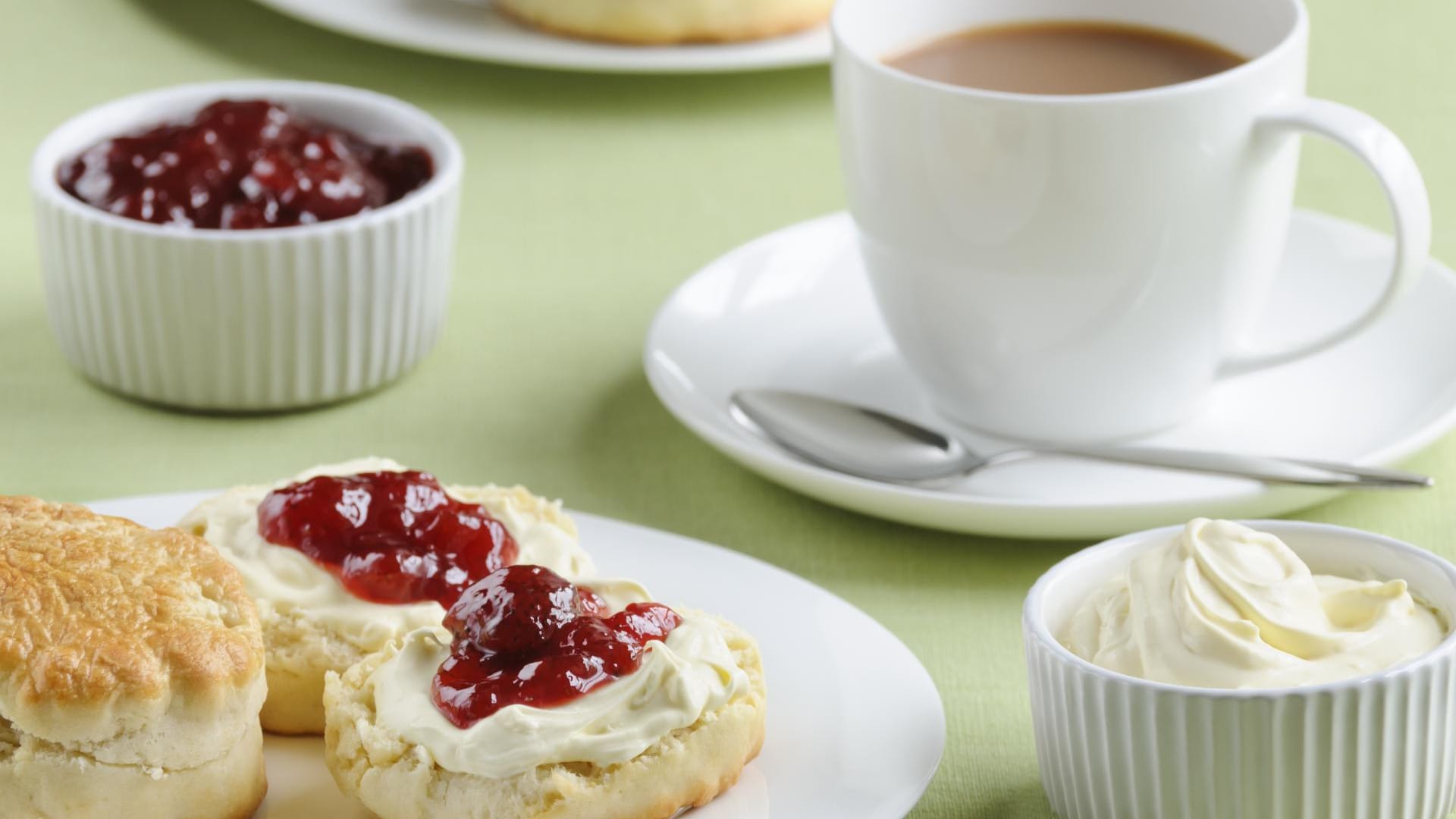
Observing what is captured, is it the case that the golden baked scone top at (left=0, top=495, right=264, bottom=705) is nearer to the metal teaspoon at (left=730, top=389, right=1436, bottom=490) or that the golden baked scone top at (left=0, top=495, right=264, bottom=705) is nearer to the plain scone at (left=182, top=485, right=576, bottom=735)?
the plain scone at (left=182, top=485, right=576, bottom=735)

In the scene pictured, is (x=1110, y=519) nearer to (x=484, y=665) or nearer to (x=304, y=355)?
(x=484, y=665)

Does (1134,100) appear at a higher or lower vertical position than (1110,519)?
higher

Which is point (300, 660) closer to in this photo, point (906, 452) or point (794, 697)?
point (794, 697)

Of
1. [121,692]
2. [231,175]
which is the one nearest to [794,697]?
[121,692]

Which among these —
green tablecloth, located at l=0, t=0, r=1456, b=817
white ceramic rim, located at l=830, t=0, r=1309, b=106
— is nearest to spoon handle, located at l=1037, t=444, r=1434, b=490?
green tablecloth, located at l=0, t=0, r=1456, b=817

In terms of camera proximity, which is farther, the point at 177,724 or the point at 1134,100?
the point at 1134,100

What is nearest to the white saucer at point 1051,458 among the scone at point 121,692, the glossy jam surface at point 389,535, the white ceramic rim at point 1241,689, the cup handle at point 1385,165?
the cup handle at point 1385,165

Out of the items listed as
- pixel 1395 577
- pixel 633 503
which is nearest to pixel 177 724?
pixel 633 503
